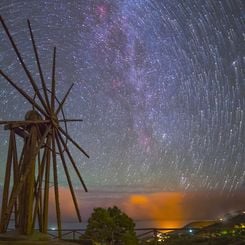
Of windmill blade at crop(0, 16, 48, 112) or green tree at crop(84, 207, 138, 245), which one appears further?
green tree at crop(84, 207, 138, 245)

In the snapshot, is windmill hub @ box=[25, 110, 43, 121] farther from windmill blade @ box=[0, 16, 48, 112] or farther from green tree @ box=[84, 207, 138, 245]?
green tree @ box=[84, 207, 138, 245]

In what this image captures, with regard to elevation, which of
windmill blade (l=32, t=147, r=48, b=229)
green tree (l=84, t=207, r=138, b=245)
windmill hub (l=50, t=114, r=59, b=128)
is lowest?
green tree (l=84, t=207, r=138, b=245)

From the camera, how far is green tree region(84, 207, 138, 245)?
869 inches

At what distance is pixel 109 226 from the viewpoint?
74.5 feet

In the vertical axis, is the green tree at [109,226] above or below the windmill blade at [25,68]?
below

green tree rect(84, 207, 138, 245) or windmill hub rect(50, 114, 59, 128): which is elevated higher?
windmill hub rect(50, 114, 59, 128)

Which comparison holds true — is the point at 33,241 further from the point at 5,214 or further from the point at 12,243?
the point at 5,214

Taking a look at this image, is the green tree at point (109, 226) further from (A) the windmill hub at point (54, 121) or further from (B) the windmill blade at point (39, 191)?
(A) the windmill hub at point (54, 121)

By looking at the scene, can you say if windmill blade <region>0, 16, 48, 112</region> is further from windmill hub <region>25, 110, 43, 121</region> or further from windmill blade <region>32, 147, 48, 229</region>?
windmill blade <region>32, 147, 48, 229</region>

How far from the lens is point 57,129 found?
20.9 m

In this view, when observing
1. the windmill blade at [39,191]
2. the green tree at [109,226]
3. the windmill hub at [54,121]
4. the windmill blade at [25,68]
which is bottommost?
the green tree at [109,226]

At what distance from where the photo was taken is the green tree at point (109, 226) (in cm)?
2208

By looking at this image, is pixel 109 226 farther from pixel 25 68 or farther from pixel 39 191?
pixel 25 68

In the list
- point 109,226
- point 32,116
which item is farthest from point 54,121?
point 109,226
